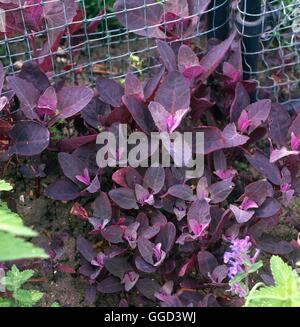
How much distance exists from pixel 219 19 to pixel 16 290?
1.09 meters

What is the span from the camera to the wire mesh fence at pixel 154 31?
200cm

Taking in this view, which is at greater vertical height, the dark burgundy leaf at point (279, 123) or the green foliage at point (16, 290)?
the dark burgundy leaf at point (279, 123)

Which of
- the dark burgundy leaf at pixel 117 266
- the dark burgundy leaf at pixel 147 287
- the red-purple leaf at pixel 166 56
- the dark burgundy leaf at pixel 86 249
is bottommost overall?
the dark burgundy leaf at pixel 147 287

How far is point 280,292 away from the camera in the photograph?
4.71 ft

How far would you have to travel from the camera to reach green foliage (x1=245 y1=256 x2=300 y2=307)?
1.42m

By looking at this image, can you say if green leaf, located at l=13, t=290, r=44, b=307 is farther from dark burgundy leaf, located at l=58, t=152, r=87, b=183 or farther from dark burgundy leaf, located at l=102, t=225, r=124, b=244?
dark burgundy leaf, located at l=58, t=152, r=87, b=183

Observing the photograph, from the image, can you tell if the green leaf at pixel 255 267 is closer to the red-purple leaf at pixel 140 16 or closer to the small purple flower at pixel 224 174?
the small purple flower at pixel 224 174

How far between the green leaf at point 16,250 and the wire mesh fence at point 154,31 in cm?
95

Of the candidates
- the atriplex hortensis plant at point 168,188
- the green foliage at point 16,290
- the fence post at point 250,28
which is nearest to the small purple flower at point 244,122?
the atriplex hortensis plant at point 168,188

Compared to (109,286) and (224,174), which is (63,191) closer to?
(109,286)

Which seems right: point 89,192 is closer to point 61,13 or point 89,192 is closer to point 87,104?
point 87,104

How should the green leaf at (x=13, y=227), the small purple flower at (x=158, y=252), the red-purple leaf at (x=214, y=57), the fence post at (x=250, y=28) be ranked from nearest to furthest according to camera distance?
1. the green leaf at (x=13, y=227)
2. the small purple flower at (x=158, y=252)
3. the red-purple leaf at (x=214, y=57)
4. the fence post at (x=250, y=28)

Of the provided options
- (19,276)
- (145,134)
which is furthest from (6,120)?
(19,276)

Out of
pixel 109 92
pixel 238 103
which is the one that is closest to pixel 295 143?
pixel 238 103
